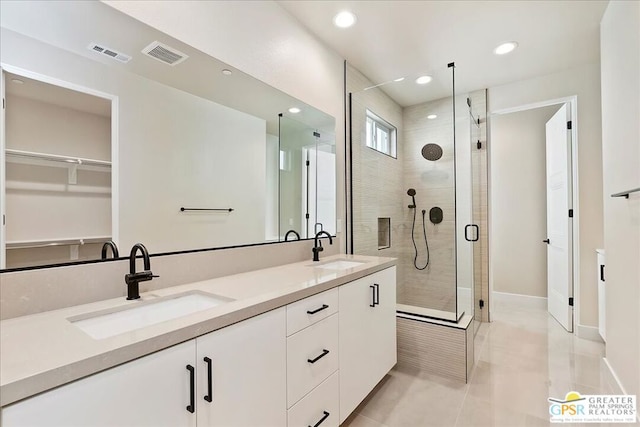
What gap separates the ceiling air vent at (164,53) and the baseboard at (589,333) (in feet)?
13.4

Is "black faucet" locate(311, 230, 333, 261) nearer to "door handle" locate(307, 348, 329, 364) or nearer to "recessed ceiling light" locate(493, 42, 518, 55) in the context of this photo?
"door handle" locate(307, 348, 329, 364)

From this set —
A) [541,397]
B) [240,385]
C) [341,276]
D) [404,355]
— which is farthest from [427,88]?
[240,385]

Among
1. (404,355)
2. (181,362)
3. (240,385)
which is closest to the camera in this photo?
(181,362)

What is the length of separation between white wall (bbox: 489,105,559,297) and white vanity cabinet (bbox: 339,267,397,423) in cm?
284

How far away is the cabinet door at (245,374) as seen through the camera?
94cm

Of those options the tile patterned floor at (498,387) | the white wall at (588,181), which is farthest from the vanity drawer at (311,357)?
the white wall at (588,181)

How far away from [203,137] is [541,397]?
2.69 m

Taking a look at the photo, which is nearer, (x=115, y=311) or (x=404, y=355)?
(x=115, y=311)

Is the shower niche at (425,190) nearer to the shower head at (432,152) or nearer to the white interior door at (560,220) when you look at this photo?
the shower head at (432,152)

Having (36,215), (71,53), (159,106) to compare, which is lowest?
(36,215)

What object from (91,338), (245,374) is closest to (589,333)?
(245,374)

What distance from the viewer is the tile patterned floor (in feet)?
5.98

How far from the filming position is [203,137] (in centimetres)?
161

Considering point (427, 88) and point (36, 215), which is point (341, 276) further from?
point (427, 88)
